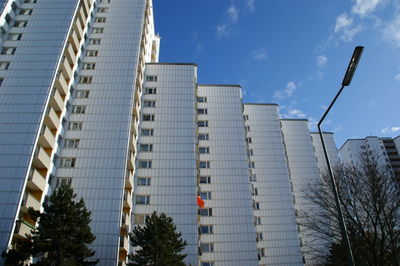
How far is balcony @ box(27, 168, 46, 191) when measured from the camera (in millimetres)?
28828

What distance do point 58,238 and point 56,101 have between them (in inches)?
725

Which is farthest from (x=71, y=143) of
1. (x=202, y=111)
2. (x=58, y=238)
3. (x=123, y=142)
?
(x=202, y=111)

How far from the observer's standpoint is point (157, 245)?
2612cm

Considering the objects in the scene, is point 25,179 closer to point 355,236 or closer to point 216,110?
point 355,236

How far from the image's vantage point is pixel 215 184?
45469 mm

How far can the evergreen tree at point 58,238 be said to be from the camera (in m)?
21.1

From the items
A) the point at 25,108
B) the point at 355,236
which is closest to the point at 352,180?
the point at 355,236

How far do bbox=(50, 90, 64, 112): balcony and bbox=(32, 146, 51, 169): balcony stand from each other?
6144 mm

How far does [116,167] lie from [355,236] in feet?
78.4

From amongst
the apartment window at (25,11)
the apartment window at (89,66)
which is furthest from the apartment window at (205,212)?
the apartment window at (25,11)

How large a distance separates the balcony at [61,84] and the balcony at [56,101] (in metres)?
0.77

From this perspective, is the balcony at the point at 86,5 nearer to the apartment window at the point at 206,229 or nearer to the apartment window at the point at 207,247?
the apartment window at the point at 206,229

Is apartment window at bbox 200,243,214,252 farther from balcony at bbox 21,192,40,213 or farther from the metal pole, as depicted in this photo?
the metal pole

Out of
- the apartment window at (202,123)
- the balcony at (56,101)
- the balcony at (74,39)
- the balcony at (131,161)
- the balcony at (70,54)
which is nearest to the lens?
the balcony at (56,101)
